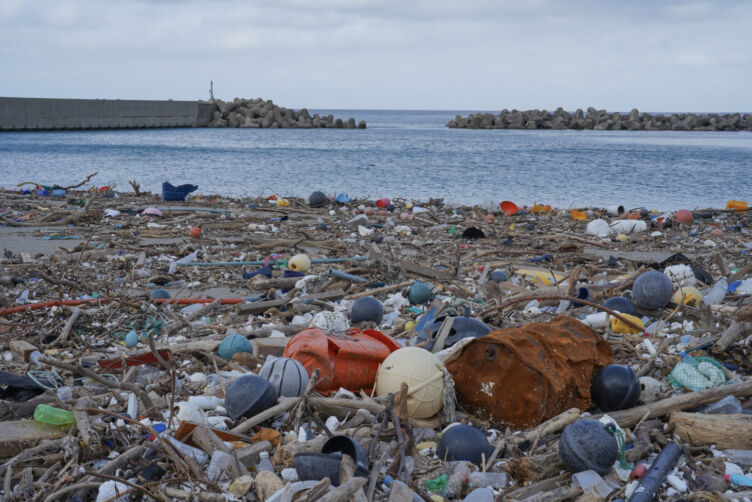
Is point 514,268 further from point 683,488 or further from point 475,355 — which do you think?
point 683,488

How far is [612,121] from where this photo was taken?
259 ft

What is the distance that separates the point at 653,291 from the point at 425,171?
25329mm

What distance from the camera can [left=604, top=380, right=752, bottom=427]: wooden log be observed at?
3945 millimetres

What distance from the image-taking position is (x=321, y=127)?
3292 inches

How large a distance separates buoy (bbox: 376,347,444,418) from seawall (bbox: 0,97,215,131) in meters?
61.9

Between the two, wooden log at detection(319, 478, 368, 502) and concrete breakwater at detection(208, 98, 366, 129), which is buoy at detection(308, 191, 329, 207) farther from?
concrete breakwater at detection(208, 98, 366, 129)

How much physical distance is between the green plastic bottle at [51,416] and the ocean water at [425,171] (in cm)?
1452

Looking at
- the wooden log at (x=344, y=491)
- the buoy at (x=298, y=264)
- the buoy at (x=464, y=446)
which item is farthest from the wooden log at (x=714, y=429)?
the buoy at (x=298, y=264)

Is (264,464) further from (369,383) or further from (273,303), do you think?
(273,303)

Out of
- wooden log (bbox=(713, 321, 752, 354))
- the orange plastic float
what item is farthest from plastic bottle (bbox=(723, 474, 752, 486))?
the orange plastic float

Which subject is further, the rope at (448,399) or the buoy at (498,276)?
the buoy at (498,276)

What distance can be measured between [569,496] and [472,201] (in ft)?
57.5

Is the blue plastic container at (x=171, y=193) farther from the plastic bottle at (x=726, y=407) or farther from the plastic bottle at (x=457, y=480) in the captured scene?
the plastic bottle at (x=726, y=407)

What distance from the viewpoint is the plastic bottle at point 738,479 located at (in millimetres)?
3260
